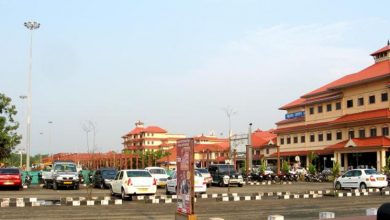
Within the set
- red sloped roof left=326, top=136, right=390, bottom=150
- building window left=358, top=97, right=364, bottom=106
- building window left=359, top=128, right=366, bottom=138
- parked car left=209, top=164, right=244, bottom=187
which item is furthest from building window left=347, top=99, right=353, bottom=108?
parked car left=209, top=164, right=244, bottom=187

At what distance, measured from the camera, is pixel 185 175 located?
1108cm

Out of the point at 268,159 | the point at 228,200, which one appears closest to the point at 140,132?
the point at 268,159

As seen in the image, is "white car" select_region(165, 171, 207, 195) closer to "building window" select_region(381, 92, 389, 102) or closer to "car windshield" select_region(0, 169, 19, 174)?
"car windshield" select_region(0, 169, 19, 174)

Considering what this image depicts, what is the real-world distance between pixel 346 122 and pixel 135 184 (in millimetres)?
41137

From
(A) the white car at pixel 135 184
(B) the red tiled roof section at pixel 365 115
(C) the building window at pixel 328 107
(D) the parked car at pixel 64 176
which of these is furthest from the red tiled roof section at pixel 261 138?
(A) the white car at pixel 135 184

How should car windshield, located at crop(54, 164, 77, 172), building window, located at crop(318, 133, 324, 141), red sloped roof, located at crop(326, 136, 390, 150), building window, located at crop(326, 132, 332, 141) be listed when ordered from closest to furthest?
car windshield, located at crop(54, 164, 77, 172) < red sloped roof, located at crop(326, 136, 390, 150) < building window, located at crop(326, 132, 332, 141) < building window, located at crop(318, 133, 324, 141)

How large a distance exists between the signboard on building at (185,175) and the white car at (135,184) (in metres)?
12.6

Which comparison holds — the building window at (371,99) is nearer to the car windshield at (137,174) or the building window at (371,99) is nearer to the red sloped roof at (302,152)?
the red sloped roof at (302,152)

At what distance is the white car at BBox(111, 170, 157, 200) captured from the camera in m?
23.8

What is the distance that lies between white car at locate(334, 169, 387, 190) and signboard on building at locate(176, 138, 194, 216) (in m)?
22.9

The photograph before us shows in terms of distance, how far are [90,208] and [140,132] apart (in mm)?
127119

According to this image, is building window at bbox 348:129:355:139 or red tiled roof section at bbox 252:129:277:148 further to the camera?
red tiled roof section at bbox 252:129:277:148

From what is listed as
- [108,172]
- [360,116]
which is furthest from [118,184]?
[360,116]

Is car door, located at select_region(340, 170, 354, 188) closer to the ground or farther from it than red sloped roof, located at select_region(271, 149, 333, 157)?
closer to the ground
